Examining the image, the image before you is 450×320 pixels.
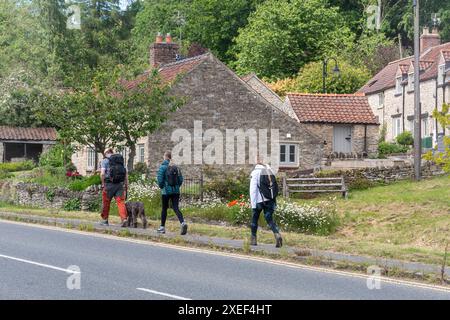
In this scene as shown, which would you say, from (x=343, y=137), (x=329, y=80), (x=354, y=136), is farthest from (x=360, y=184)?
(x=329, y=80)

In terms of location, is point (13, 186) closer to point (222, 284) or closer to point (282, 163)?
point (282, 163)

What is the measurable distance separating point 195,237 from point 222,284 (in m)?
7.27

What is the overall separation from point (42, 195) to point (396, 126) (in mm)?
35427

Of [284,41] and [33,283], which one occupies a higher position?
[284,41]

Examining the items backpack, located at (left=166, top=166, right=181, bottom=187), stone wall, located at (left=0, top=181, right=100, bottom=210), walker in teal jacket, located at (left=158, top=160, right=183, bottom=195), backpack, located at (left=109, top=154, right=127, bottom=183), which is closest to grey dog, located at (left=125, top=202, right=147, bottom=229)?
backpack, located at (left=109, top=154, right=127, bottom=183)

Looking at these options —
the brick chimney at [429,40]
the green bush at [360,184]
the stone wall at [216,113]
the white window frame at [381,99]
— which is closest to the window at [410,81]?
the white window frame at [381,99]

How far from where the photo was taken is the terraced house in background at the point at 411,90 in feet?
188

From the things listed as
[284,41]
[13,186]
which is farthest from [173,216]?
[284,41]

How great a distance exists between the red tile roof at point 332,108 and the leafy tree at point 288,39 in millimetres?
22670

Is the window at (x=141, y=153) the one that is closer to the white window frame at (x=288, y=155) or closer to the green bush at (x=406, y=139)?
the white window frame at (x=288, y=155)

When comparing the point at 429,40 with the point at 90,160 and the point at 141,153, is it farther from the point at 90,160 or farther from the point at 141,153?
the point at 141,153
